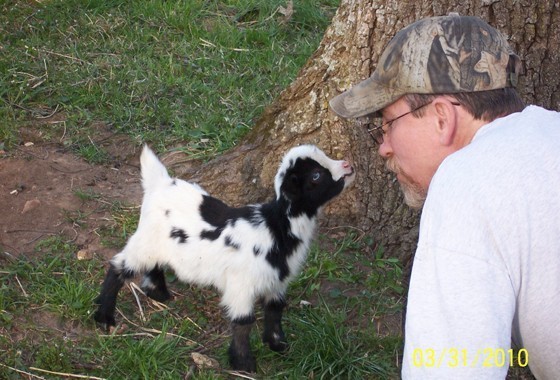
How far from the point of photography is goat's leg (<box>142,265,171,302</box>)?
4633mm

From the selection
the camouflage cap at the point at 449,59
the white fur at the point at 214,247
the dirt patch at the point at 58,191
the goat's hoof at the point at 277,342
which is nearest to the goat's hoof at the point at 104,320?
the white fur at the point at 214,247

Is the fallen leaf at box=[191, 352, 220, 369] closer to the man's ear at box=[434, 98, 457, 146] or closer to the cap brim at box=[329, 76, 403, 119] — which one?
the cap brim at box=[329, 76, 403, 119]

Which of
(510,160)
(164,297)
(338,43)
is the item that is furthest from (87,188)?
(510,160)

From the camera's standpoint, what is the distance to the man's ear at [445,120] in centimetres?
253

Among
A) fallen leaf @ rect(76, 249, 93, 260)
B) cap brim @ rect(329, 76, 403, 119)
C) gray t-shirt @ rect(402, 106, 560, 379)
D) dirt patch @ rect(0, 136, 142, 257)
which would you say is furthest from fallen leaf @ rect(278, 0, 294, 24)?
gray t-shirt @ rect(402, 106, 560, 379)

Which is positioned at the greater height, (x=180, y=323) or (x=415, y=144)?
(x=415, y=144)

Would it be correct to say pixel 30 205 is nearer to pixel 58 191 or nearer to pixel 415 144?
pixel 58 191

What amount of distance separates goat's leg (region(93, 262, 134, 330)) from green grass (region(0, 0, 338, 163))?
1.50 meters

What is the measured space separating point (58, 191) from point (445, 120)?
3.44m

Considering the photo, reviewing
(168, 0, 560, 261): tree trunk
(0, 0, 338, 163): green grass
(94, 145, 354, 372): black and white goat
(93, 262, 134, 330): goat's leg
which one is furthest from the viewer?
(0, 0, 338, 163): green grass

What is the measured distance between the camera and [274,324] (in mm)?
4320

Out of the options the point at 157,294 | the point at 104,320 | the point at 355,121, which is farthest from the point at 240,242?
the point at 355,121

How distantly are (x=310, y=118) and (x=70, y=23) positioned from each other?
3.22 m

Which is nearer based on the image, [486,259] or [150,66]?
[486,259]
